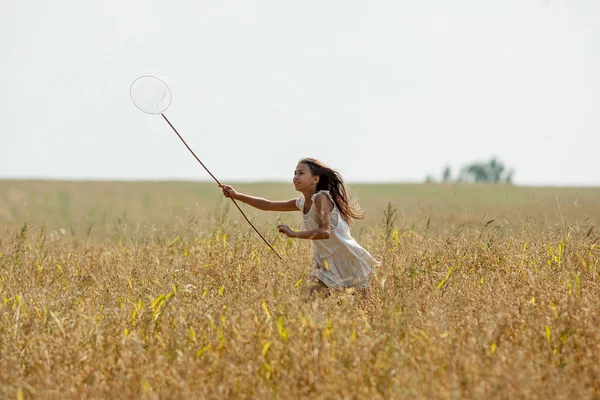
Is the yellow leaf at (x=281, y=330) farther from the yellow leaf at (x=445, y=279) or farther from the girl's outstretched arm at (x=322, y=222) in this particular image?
the yellow leaf at (x=445, y=279)

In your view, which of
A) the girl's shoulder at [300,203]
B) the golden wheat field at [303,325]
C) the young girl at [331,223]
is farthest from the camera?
the girl's shoulder at [300,203]

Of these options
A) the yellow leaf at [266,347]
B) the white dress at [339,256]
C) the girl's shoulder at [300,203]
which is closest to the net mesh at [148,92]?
the girl's shoulder at [300,203]

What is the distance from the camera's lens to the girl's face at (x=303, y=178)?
6.33 metres

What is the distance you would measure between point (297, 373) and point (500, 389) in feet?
3.33

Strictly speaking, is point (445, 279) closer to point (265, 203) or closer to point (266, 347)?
point (265, 203)

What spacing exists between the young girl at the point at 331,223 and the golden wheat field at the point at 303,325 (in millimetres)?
227

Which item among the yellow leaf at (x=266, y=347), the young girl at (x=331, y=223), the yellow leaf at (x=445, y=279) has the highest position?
the young girl at (x=331, y=223)

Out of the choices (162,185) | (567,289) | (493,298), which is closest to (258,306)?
(493,298)

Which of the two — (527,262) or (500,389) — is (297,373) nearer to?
(500,389)

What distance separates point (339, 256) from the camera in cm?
633

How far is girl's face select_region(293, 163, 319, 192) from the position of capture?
6332 millimetres

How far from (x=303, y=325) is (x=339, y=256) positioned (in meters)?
2.14

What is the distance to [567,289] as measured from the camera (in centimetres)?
512

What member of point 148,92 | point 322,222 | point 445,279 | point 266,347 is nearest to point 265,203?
Answer: point 322,222
